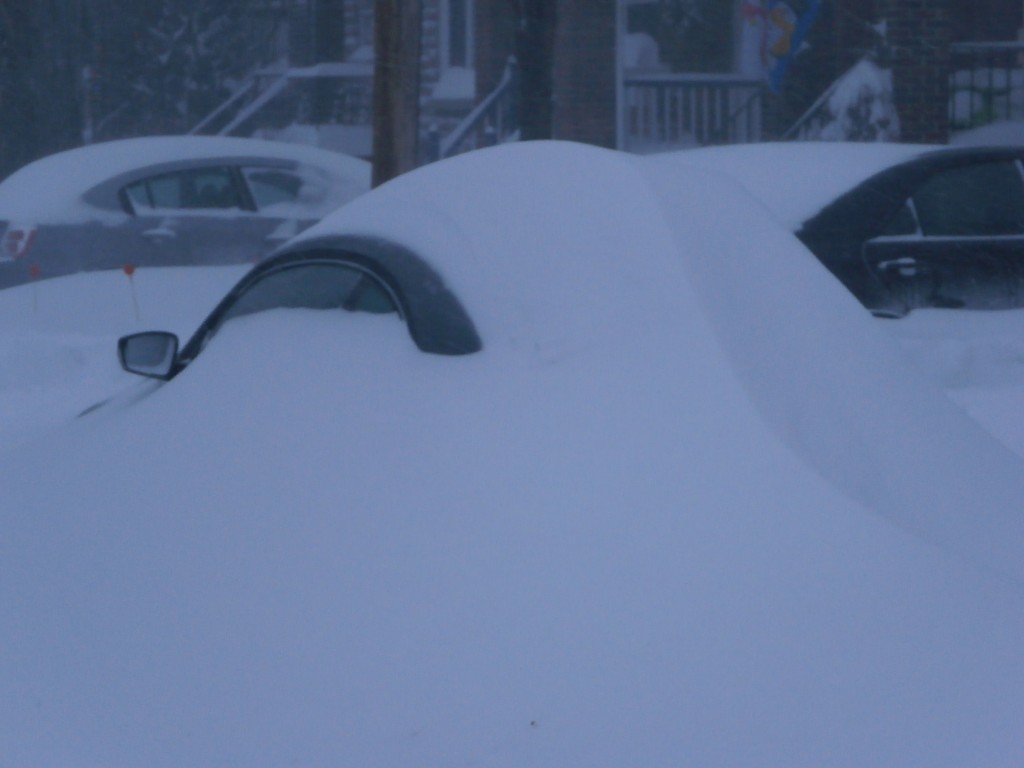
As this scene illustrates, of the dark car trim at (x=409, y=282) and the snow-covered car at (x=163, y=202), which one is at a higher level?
the dark car trim at (x=409, y=282)

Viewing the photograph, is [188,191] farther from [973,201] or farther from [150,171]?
[973,201]

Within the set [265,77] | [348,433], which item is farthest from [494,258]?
[265,77]

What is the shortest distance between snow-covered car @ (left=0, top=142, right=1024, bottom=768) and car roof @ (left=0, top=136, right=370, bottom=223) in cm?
703

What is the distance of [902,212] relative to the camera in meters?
7.47

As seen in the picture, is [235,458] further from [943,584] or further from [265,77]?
[265,77]

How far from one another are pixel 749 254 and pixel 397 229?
2.65 ft

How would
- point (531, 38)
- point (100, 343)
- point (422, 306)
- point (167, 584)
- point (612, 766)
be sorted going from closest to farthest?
point (612, 766) → point (167, 584) → point (422, 306) → point (100, 343) → point (531, 38)

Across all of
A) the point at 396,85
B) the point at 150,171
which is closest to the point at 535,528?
the point at 396,85

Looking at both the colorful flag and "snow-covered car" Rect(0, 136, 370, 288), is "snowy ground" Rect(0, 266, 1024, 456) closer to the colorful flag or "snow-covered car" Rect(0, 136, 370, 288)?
"snow-covered car" Rect(0, 136, 370, 288)

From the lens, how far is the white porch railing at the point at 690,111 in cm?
1614

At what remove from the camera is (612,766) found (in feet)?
6.88

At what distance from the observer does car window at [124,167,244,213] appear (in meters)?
10.3

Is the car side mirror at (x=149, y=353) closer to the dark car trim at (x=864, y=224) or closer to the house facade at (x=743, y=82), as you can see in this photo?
the dark car trim at (x=864, y=224)

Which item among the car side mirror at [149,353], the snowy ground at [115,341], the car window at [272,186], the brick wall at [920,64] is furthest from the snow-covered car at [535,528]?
the brick wall at [920,64]
